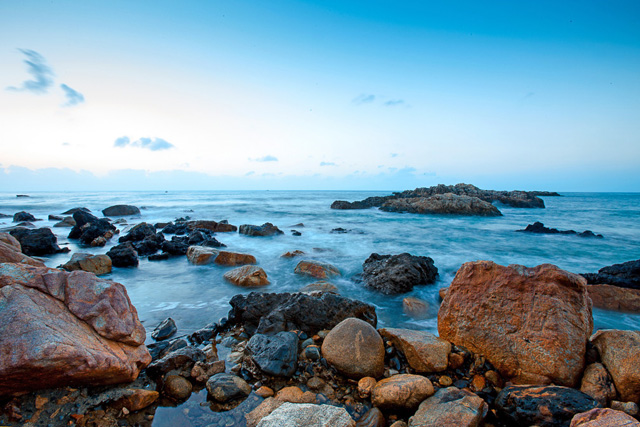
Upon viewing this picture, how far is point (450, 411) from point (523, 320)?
176 cm

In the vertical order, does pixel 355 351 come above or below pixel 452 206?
below

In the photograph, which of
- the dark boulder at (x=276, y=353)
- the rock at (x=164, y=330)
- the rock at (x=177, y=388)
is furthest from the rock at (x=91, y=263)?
the dark boulder at (x=276, y=353)

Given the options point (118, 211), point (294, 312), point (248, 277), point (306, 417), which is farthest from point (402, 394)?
point (118, 211)

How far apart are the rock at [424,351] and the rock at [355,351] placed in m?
0.33

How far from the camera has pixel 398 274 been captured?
24.3 feet

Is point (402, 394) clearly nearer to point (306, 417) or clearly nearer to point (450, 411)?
point (450, 411)

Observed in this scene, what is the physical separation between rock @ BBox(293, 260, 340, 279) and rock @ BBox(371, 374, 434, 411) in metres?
5.28

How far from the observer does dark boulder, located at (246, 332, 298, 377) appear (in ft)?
11.8

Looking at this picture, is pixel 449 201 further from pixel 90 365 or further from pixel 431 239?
pixel 90 365

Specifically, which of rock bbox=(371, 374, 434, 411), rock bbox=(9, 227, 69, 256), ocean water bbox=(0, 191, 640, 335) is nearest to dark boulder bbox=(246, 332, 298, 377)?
rock bbox=(371, 374, 434, 411)

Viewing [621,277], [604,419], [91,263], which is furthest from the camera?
[91,263]

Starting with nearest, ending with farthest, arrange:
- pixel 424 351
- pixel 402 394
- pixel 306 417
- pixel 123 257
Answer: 1. pixel 306 417
2. pixel 402 394
3. pixel 424 351
4. pixel 123 257

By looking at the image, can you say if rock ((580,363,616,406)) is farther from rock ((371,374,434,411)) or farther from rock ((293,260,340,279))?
rock ((293,260,340,279))

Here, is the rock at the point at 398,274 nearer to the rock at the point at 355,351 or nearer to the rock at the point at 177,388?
the rock at the point at 355,351
